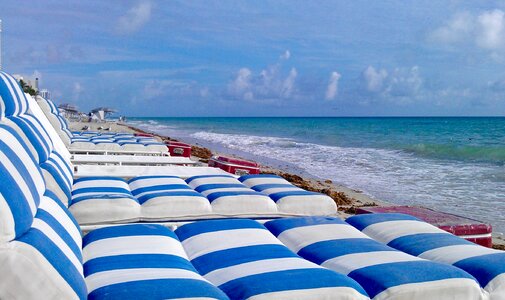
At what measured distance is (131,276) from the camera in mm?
1832

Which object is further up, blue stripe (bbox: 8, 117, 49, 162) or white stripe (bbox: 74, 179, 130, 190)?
blue stripe (bbox: 8, 117, 49, 162)

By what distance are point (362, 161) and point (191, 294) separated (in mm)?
14559

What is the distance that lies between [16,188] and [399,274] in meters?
1.45

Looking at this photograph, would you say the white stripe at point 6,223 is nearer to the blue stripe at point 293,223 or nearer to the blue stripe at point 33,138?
the blue stripe at point 293,223

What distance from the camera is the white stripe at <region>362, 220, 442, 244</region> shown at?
260 centimetres

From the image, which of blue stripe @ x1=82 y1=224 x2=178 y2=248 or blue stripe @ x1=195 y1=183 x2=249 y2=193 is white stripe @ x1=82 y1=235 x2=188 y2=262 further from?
blue stripe @ x1=195 y1=183 x2=249 y2=193

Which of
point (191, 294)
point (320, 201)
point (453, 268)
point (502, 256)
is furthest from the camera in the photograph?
point (320, 201)

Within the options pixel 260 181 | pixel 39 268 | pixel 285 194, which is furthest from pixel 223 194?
pixel 39 268

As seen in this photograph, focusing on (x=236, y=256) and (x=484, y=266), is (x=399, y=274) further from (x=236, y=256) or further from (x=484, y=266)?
(x=236, y=256)

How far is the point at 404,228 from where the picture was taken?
8.77 ft

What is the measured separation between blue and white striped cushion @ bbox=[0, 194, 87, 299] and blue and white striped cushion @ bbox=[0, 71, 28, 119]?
1921mm

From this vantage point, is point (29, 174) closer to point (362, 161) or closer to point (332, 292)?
point (332, 292)

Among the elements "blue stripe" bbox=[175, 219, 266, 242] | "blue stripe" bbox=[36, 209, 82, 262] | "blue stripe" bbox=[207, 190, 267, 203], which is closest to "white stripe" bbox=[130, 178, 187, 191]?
"blue stripe" bbox=[207, 190, 267, 203]

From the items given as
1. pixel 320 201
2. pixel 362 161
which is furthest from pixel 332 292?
pixel 362 161
